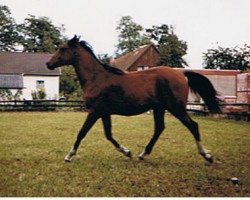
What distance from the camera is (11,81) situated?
2734 cm

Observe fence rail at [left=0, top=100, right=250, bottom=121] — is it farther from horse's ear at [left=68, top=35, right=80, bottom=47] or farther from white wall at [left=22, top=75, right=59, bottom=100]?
white wall at [left=22, top=75, right=59, bottom=100]

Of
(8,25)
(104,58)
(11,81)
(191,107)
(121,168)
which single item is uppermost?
(8,25)

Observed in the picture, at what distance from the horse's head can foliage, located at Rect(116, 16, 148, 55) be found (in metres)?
0.87

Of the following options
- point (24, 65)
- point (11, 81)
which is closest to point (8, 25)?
point (11, 81)

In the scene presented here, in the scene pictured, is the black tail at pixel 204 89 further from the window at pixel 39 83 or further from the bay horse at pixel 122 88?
the window at pixel 39 83

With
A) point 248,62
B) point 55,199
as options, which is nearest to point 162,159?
point 55,199

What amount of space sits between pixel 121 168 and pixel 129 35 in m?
2.32

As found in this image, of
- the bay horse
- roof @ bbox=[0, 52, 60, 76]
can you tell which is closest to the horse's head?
the bay horse

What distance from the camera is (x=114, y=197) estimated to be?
10.6 feet

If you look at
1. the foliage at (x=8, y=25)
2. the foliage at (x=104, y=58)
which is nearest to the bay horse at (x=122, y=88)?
the foliage at (x=104, y=58)

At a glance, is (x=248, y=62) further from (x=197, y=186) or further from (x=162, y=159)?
(x=197, y=186)

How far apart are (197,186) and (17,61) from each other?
28.4 metres

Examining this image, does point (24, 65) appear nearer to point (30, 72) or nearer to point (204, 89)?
point (30, 72)

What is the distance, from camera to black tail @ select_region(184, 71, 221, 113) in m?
5.09
